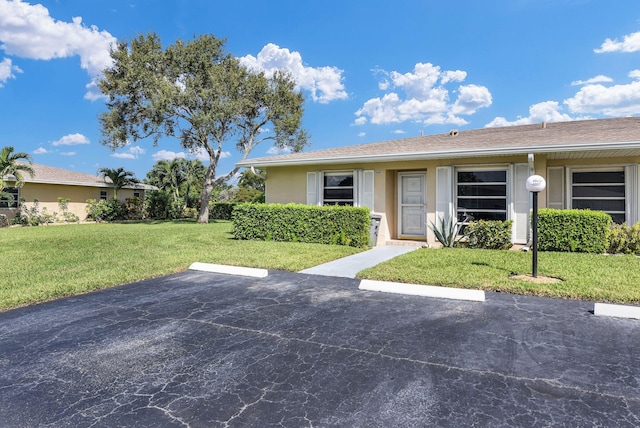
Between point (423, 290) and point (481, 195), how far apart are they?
607 cm

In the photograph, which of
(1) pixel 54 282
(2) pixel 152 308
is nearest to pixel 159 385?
(2) pixel 152 308

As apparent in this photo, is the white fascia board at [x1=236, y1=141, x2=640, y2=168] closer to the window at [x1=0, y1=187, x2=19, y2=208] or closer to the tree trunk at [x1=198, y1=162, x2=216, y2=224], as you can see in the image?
the tree trunk at [x1=198, y1=162, x2=216, y2=224]

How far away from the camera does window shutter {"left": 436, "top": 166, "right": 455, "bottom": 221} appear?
1047 cm

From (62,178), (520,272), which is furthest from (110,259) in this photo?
(62,178)

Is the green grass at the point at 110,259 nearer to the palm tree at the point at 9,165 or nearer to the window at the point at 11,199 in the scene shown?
the palm tree at the point at 9,165

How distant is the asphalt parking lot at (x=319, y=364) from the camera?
92.7 inches

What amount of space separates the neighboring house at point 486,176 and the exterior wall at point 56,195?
18.8 metres

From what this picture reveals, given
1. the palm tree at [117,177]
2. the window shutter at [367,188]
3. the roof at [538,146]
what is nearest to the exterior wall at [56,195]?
the palm tree at [117,177]

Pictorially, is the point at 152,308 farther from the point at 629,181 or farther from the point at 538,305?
the point at 629,181

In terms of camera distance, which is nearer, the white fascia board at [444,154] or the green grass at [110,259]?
the green grass at [110,259]

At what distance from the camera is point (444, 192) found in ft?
34.6

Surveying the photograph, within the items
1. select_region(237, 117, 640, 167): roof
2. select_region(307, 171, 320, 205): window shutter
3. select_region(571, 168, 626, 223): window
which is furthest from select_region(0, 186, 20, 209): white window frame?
select_region(571, 168, 626, 223): window

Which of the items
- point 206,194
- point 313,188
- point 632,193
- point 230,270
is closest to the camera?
point 230,270

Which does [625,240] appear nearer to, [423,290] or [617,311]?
[617,311]
